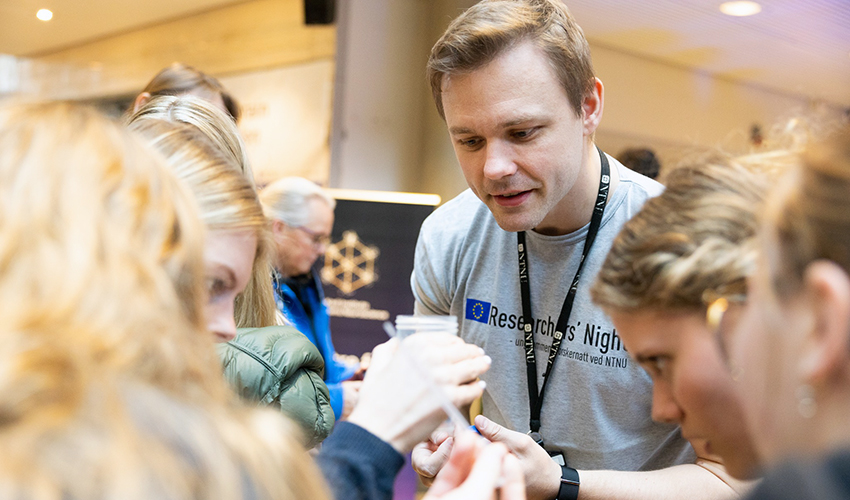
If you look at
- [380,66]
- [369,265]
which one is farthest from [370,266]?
[380,66]

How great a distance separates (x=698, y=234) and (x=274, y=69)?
4.99 metres

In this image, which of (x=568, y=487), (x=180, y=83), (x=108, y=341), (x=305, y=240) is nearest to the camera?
(x=108, y=341)

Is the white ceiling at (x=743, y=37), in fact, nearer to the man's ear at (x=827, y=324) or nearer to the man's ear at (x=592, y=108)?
the man's ear at (x=592, y=108)

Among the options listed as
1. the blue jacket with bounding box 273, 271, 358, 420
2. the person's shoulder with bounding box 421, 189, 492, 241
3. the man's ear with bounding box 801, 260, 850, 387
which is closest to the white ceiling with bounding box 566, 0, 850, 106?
the blue jacket with bounding box 273, 271, 358, 420

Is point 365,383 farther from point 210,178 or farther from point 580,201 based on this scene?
point 580,201

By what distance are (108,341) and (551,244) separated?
1242 millimetres

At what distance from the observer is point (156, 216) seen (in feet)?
2.46

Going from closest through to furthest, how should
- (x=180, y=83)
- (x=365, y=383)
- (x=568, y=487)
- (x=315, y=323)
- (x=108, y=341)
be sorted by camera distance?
(x=108, y=341), (x=365, y=383), (x=568, y=487), (x=180, y=83), (x=315, y=323)

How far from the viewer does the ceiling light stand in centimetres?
443

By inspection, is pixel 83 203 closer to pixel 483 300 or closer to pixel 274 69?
pixel 483 300

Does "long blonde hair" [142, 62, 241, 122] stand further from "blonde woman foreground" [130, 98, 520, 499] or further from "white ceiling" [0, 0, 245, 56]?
"white ceiling" [0, 0, 245, 56]

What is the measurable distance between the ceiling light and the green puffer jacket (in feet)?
13.4

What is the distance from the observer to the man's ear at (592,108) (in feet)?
5.52

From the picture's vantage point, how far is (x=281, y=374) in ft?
4.95
